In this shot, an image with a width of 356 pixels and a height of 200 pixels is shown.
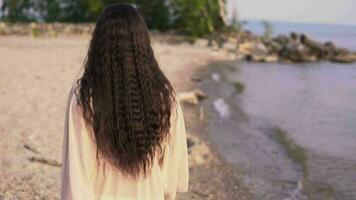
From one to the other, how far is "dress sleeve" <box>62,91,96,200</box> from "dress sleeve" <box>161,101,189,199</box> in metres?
0.35

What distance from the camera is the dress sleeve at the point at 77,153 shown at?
2551 mm

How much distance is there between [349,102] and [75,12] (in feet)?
89.6

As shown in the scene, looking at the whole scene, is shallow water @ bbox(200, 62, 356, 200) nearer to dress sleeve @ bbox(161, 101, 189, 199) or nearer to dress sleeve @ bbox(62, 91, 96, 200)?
dress sleeve @ bbox(161, 101, 189, 199)

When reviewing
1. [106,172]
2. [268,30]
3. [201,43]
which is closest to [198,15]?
[201,43]

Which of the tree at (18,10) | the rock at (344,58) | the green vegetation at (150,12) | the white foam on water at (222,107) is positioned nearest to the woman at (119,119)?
the white foam on water at (222,107)

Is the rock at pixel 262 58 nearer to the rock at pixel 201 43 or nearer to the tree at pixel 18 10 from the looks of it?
the rock at pixel 201 43

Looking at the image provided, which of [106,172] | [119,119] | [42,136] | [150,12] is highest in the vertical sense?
[119,119]

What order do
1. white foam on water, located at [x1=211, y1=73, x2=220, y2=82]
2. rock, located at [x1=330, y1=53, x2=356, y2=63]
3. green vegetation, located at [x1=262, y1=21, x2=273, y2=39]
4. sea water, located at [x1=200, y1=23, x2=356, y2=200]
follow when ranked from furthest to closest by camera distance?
green vegetation, located at [x1=262, y1=21, x2=273, y2=39]
rock, located at [x1=330, y1=53, x2=356, y2=63]
white foam on water, located at [x1=211, y1=73, x2=220, y2=82]
sea water, located at [x1=200, y1=23, x2=356, y2=200]

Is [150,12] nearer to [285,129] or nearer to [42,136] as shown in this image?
[285,129]

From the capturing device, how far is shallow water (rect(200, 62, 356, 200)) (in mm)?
8477

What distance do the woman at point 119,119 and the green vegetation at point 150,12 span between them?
116 ft

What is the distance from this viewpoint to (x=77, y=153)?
2559 mm

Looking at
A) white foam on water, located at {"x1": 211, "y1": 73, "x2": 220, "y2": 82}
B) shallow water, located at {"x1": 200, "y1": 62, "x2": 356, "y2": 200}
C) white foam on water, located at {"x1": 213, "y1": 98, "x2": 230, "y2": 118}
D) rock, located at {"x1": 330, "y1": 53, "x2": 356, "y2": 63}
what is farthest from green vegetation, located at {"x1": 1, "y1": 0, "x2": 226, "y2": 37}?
white foam on water, located at {"x1": 213, "y1": 98, "x2": 230, "y2": 118}

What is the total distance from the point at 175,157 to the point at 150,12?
38863 millimetres
